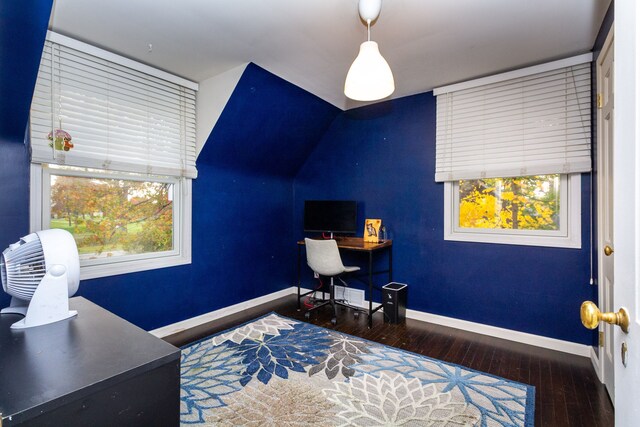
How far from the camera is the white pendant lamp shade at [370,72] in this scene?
5.62 ft

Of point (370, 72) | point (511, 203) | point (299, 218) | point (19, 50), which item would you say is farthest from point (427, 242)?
point (19, 50)

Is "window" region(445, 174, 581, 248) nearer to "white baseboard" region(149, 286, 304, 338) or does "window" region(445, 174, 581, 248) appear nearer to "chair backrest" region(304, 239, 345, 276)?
"chair backrest" region(304, 239, 345, 276)

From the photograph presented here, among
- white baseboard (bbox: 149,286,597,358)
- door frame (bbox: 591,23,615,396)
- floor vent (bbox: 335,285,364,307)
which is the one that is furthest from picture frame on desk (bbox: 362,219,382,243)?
door frame (bbox: 591,23,615,396)

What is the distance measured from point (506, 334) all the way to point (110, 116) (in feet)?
12.8

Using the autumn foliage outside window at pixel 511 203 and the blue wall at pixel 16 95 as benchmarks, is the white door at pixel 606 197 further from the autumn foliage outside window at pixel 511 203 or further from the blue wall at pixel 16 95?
the blue wall at pixel 16 95

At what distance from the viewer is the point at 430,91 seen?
321 centimetres

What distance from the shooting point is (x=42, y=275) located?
3.84 feet

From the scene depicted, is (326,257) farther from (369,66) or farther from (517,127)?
(517,127)

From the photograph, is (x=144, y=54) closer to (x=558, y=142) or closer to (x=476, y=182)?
(x=476, y=182)

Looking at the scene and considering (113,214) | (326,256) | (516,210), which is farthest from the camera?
(326,256)

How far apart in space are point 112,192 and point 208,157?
0.92m

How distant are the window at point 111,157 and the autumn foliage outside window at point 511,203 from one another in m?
2.79

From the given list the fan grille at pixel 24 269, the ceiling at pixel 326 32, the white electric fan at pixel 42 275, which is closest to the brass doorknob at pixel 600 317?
the white electric fan at pixel 42 275

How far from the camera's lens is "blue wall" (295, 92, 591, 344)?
102 inches
